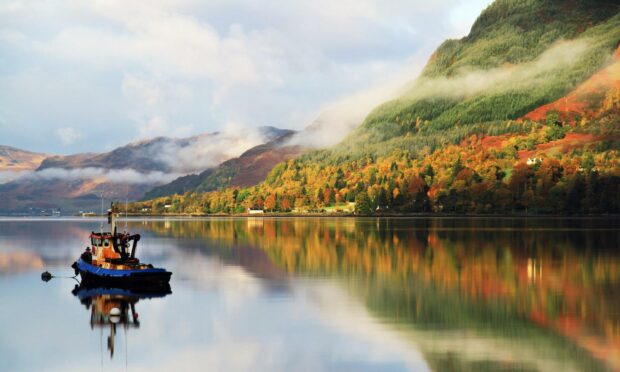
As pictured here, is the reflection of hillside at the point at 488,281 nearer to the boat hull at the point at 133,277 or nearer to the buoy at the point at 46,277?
the boat hull at the point at 133,277

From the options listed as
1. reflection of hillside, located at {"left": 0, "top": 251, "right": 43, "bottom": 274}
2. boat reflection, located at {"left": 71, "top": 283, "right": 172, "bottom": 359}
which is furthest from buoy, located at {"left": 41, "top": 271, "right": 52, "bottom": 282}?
reflection of hillside, located at {"left": 0, "top": 251, "right": 43, "bottom": 274}

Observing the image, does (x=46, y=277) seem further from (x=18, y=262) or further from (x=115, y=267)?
(x=18, y=262)

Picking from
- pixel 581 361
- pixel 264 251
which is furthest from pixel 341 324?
pixel 264 251

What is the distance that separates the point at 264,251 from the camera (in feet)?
432

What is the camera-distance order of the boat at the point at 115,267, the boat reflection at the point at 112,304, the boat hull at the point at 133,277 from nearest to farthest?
1. the boat reflection at the point at 112,304
2. the boat hull at the point at 133,277
3. the boat at the point at 115,267

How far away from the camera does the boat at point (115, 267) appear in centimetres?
7762

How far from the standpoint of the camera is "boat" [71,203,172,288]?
77.6 meters

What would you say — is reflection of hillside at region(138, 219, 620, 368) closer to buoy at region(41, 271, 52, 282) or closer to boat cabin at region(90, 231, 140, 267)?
boat cabin at region(90, 231, 140, 267)

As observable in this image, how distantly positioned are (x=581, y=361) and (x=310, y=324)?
20.2 metres

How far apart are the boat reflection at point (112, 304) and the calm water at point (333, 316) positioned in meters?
0.19

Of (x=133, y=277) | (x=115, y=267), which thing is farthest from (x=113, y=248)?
(x=133, y=277)

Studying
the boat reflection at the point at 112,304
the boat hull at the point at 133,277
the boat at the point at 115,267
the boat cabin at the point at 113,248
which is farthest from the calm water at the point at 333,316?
the boat cabin at the point at 113,248

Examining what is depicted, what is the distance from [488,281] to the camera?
8181 centimetres

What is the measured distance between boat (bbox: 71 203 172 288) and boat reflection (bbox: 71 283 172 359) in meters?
0.77
